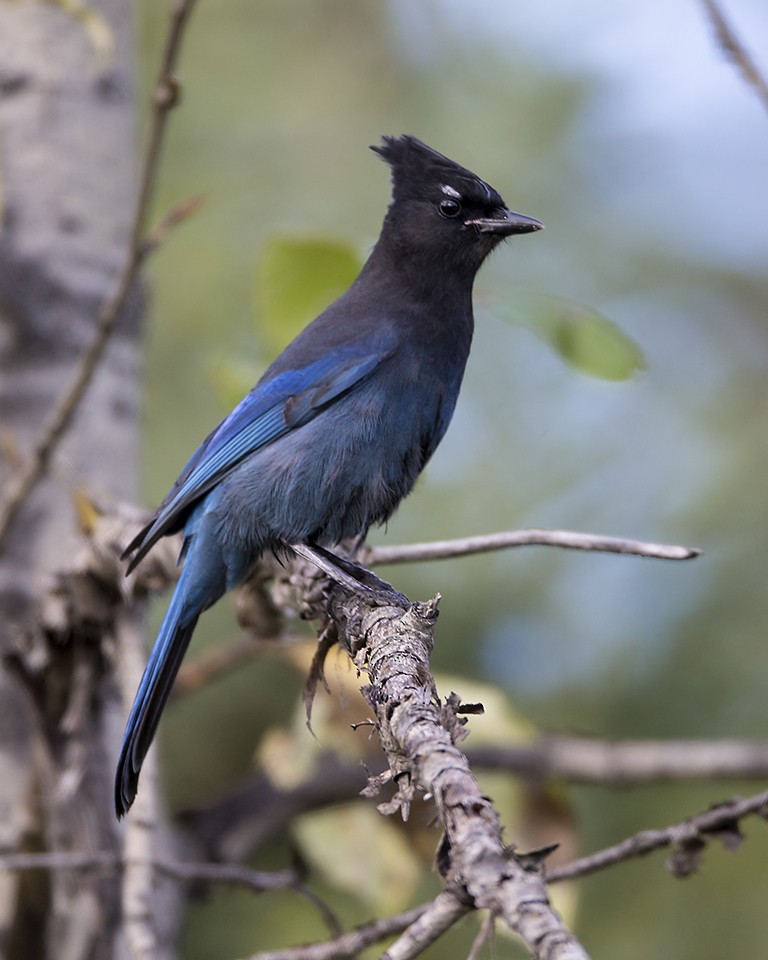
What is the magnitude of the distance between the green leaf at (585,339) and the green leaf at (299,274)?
1.83 feet

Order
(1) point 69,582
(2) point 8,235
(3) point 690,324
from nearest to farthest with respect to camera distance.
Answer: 1. (1) point 69,582
2. (2) point 8,235
3. (3) point 690,324

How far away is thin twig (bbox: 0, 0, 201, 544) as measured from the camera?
2.63 meters

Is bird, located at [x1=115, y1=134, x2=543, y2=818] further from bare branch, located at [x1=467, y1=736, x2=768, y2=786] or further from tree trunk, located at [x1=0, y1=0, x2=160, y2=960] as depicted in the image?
bare branch, located at [x1=467, y1=736, x2=768, y2=786]

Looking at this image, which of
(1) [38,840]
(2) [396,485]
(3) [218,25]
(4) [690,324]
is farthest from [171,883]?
(3) [218,25]

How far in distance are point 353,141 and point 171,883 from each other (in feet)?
15.6

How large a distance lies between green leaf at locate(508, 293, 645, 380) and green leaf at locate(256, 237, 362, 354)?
557mm

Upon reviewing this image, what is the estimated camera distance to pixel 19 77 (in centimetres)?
382

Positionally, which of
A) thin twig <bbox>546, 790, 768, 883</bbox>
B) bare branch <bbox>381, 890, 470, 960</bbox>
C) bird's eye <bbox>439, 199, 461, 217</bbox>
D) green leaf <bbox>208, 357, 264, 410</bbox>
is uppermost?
bird's eye <bbox>439, 199, 461, 217</bbox>

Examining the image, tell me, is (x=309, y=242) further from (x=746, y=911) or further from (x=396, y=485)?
(x=746, y=911)

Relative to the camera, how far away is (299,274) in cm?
355

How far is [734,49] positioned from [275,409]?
164 cm

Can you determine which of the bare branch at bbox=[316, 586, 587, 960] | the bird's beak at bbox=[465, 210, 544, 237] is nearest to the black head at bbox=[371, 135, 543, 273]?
the bird's beak at bbox=[465, 210, 544, 237]

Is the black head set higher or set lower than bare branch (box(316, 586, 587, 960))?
higher

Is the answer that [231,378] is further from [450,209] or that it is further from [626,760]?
[626,760]
